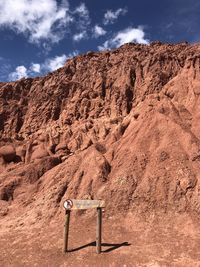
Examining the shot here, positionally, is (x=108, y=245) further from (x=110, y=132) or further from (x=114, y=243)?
(x=110, y=132)

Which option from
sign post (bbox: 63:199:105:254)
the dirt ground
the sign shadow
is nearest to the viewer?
the dirt ground

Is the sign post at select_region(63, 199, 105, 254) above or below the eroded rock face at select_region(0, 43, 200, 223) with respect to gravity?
below

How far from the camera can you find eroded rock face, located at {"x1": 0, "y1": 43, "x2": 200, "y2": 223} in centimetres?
2219

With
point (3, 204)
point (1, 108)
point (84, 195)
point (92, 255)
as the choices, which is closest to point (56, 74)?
point (1, 108)

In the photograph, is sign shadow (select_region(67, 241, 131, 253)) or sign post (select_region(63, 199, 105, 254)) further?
sign shadow (select_region(67, 241, 131, 253))

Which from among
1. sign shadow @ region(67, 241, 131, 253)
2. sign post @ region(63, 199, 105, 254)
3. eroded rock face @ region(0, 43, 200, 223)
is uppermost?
eroded rock face @ region(0, 43, 200, 223)

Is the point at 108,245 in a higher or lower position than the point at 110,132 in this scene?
lower

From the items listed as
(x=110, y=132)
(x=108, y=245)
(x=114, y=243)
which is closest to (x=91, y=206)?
(x=108, y=245)

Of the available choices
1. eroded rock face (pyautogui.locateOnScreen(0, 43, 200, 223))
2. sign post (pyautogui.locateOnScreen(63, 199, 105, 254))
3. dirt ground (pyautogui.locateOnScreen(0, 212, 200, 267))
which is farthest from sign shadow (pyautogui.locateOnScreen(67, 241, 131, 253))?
eroded rock face (pyautogui.locateOnScreen(0, 43, 200, 223))

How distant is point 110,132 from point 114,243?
1964 centimetres

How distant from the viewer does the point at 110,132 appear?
36.8 meters

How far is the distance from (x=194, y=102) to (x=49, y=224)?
15.2 meters

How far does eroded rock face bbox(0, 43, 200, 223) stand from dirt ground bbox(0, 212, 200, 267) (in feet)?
4.48

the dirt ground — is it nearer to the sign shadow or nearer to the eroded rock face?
the sign shadow
